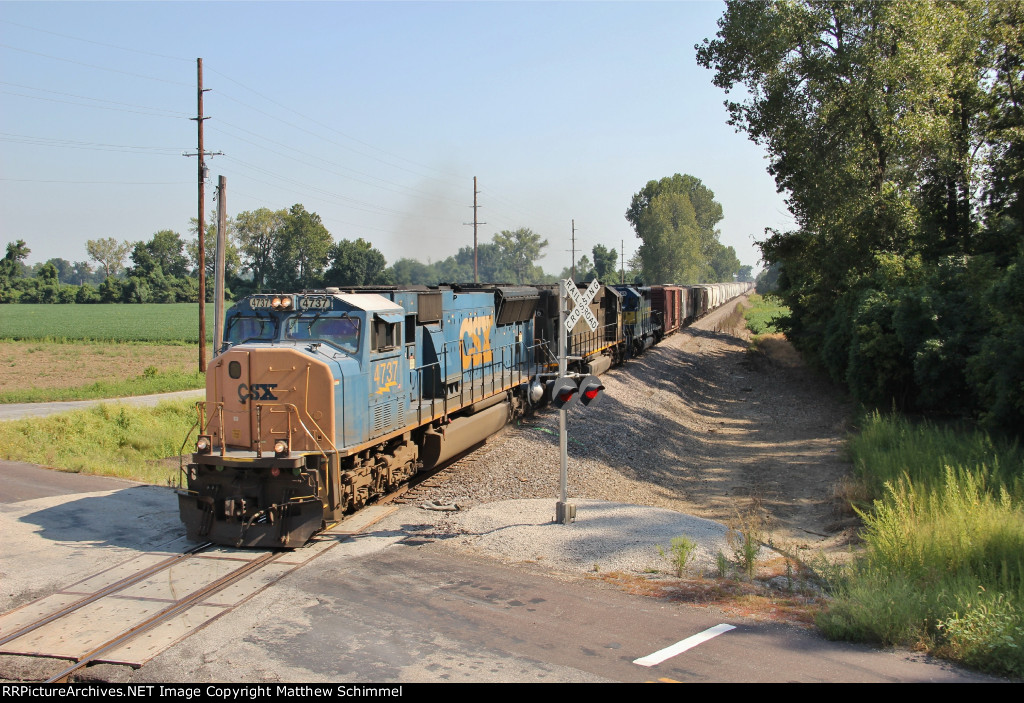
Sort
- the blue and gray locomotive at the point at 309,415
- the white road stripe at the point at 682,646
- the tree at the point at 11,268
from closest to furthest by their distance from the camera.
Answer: the white road stripe at the point at 682,646, the blue and gray locomotive at the point at 309,415, the tree at the point at 11,268

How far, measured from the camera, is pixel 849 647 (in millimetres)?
6570

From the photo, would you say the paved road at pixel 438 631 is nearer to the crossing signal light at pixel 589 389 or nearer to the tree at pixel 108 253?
the crossing signal light at pixel 589 389

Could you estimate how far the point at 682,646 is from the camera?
6.57 m

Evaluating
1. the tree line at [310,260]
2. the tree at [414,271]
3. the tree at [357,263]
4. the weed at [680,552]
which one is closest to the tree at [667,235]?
the tree line at [310,260]

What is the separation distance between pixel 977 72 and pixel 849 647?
86.5ft

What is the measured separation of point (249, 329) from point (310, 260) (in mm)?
41460

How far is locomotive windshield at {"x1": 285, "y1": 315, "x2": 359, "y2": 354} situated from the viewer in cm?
1063

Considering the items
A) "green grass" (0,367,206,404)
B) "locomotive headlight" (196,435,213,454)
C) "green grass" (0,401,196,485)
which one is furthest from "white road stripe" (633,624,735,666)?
"green grass" (0,367,206,404)

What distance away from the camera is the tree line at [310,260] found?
50.6m

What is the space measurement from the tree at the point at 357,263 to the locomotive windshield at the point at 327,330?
4163 centimetres

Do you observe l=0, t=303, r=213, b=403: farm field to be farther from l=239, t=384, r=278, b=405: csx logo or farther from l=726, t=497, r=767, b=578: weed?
l=726, t=497, r=767, b=578: weed

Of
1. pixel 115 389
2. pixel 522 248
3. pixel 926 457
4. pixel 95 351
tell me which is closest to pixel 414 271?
pixel 522 248

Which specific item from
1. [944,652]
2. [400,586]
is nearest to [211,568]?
[400,586]
